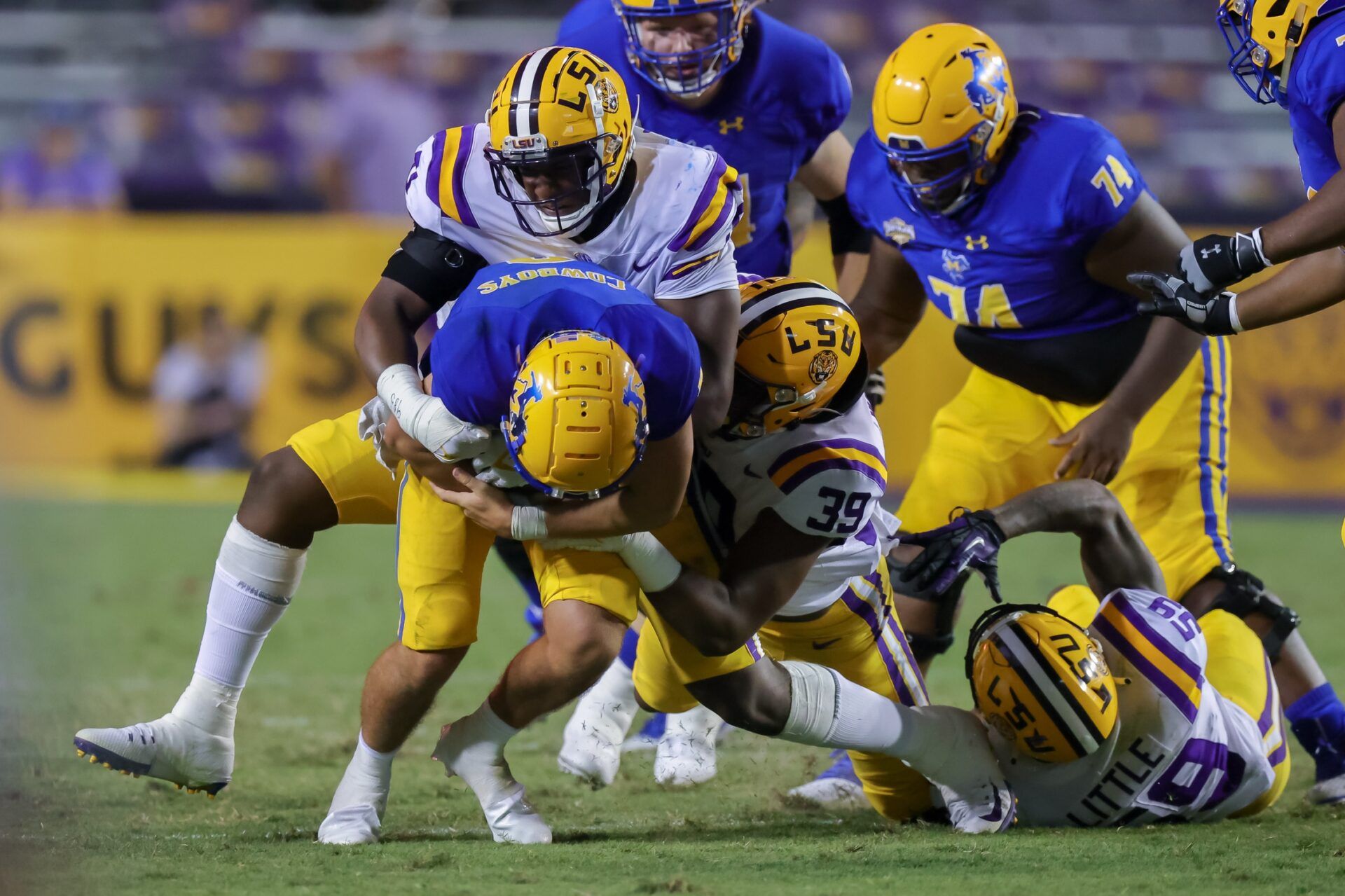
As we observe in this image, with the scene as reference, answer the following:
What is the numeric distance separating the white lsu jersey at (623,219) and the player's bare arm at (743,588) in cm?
58

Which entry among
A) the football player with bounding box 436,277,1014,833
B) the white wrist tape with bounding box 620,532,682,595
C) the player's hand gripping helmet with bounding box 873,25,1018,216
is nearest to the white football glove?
the football player with bounding box 436,277,1014,833

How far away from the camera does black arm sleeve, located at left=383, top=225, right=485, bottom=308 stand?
12.8ft

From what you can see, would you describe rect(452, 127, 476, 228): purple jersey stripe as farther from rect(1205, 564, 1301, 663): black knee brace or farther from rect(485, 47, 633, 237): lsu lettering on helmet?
rect(1205, 564, 1301, 663): black knee brace

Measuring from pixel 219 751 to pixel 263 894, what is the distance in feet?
2.94

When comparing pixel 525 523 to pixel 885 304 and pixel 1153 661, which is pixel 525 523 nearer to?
pixel 1153 661

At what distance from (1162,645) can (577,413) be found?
1551mm

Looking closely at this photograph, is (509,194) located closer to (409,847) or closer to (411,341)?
(411,341)

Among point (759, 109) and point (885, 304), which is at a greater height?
point (759, 109)

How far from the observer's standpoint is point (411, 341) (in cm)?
386

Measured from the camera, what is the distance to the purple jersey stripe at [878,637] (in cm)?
404

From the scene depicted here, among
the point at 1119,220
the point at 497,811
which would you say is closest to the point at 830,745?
the point at 497,811

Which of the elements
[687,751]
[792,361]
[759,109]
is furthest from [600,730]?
[759,109]

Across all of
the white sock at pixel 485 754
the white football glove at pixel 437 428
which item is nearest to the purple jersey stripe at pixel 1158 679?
the white sock at pixel 485 754

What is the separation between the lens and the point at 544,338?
3.41 metres
